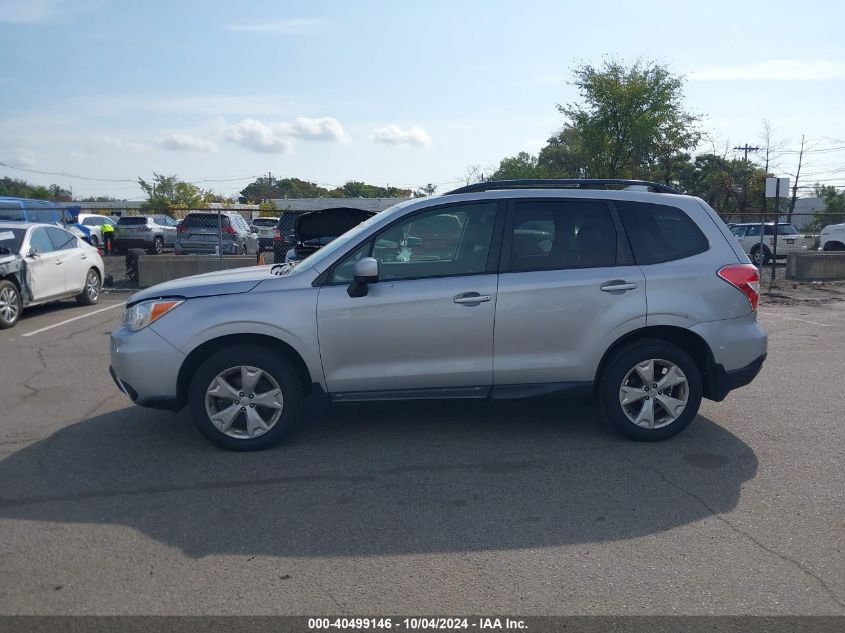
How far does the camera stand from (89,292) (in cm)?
1380

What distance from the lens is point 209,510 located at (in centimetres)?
464

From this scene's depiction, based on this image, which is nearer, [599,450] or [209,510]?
[209,510]

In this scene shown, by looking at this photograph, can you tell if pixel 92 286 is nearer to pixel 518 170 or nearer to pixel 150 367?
pixel 150 367

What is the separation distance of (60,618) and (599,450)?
370cm

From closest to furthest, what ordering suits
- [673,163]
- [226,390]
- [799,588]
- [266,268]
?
[799,588], [226,390], [266,268], [673,163]

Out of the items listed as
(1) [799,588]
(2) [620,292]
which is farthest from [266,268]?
(1) [799,588]

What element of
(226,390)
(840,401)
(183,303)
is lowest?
(840,401)

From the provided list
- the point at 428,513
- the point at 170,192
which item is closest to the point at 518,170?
the point at 170,192

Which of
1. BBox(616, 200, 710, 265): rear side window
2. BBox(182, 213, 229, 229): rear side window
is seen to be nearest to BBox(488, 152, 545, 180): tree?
BBox(182, 213, 229, 229): rear side window

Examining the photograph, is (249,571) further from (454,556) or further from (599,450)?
(599,450)

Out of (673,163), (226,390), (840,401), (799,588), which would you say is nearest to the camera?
(799,588)

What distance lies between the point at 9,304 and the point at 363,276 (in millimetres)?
8244

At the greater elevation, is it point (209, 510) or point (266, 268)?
point (266, 268)

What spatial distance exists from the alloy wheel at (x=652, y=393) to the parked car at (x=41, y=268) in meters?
9.37
